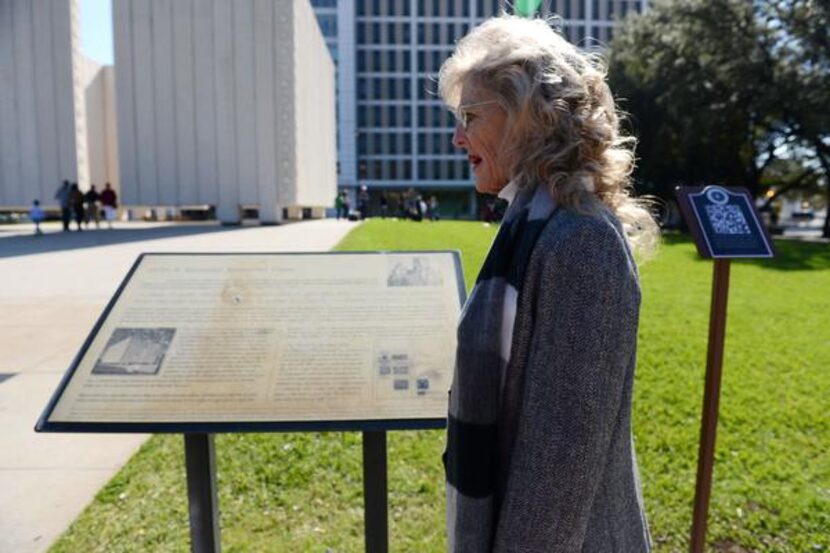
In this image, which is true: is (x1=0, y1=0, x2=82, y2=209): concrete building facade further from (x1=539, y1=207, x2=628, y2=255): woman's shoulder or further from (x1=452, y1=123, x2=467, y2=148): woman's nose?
(x1=539, y1=207, x2=628, y2=255): woman's shoulder

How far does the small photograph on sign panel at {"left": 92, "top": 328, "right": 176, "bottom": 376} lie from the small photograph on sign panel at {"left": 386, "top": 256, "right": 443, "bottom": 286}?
2.93 ft

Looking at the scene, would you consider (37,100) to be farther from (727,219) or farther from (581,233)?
(581,233)

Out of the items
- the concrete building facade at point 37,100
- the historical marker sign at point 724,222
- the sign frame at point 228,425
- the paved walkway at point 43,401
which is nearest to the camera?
the sign frame at point 228,425

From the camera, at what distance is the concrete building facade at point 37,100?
99.8 feet

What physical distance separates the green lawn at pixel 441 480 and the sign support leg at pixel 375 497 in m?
0.70

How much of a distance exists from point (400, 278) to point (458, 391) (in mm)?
1250

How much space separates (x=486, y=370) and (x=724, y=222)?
1.78 m

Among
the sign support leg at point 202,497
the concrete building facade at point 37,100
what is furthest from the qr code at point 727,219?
the concrete building facade at point 37,100

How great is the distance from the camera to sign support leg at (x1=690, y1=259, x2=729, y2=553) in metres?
2.80

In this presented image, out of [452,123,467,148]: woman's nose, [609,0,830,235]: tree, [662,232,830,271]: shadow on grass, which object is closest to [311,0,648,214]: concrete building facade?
[609,0,830,235]: tree

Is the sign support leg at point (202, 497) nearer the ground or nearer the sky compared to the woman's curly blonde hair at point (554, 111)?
nearer the ground

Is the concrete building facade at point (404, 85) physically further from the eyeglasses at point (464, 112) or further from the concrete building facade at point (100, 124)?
the eyeglasses at point (464, 112)

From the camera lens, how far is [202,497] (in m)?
2.59

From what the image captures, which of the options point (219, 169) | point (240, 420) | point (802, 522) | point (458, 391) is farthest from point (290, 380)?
point (219, 169)
